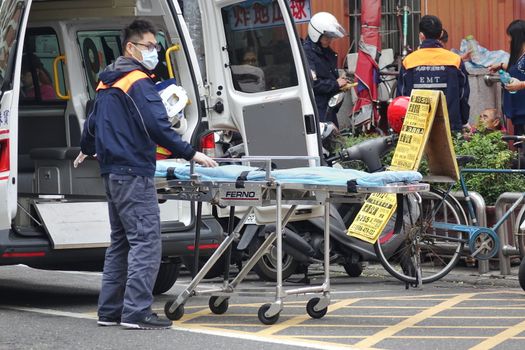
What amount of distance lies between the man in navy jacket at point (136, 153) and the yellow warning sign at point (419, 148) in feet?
8.20

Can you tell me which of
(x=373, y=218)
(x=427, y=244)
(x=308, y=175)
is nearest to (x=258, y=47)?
(x=373, y=218)

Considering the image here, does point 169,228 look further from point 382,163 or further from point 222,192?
point 382,163

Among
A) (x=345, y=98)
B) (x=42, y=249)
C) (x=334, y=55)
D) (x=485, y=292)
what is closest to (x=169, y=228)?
(x=42, y=249)

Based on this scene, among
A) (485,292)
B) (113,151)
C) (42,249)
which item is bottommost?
(485,292)

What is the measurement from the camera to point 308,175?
28.7ft

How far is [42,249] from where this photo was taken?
31.8 ft

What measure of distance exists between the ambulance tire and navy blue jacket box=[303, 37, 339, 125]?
3376 millimetres

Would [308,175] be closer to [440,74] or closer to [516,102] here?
[440,74]

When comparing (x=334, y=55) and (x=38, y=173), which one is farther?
(x=334, y=55)

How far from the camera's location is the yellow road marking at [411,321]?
833 centimetres

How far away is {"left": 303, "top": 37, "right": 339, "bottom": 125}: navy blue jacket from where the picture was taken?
13695mm

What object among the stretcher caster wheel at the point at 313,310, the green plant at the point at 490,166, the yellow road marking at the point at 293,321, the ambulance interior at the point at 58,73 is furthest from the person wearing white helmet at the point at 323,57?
the stretcher caster wheel at the point at 313,310

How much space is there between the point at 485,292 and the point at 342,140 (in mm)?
2444

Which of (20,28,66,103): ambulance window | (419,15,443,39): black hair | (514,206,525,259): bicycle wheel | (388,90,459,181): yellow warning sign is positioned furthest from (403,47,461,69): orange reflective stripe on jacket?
(20,28,66,103): ambulance window
